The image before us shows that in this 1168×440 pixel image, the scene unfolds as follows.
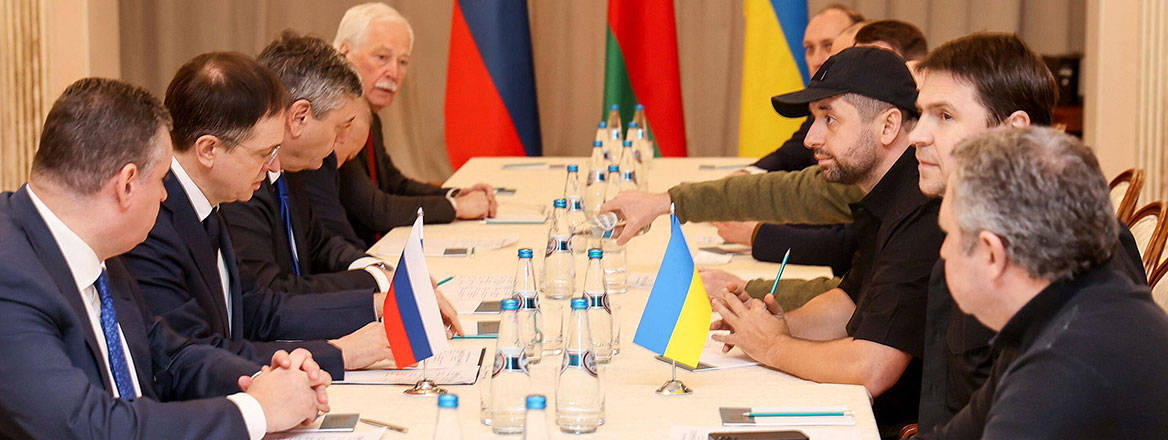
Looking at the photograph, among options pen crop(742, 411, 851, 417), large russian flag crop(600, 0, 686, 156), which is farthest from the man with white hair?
large russian flag crop(600, 0, 686, 156)

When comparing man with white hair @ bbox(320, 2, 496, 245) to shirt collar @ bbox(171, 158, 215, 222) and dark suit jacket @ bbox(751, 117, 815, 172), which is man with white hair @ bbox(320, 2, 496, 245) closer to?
dark suit jacket @ bbox(751, 117, 815, 172)

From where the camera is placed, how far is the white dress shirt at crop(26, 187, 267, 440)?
182cm

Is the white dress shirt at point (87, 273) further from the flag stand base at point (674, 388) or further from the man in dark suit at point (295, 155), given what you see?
the man in dark suit at point (295, 155)

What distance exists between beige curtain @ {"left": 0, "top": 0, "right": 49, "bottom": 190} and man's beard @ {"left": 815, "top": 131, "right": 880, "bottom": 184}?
4455mm

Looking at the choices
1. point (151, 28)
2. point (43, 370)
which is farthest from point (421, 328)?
point (151, 28)

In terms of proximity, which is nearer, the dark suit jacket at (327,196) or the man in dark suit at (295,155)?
the man in dark suit at (295,155)

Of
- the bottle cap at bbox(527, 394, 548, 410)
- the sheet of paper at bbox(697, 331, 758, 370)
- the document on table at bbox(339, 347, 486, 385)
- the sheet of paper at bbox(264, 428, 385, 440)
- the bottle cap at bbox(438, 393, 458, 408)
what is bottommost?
the sheet of paper at bbox(697, 331, 758, 370)

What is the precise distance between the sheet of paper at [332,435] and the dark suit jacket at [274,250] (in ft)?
2.99

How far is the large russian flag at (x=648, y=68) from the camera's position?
24.3ft

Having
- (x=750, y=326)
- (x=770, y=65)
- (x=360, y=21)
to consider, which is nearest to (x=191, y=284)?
(x=750, y=326)

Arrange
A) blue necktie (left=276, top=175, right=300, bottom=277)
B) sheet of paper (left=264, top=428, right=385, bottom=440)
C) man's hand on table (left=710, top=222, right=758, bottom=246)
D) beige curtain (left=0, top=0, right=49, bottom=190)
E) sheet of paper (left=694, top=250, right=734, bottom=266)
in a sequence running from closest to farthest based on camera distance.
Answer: sheet of paper (left=264, top=428, right=385, bottom=440)
blue necktie (left=276, top=175, right=300, bottom=277)
sheet of paper (left=694, top=250, right=734, bottom=266)
man's hand on table (left=710, top=222, right=758, bottom=246)
beige curtain (left=0, top=0, right=49, bottom=190)

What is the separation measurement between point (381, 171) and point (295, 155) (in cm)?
195

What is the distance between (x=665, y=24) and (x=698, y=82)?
1.08 m

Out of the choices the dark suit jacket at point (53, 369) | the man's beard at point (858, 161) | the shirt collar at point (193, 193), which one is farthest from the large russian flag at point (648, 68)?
the dark suit jacket at point (53, 369)
